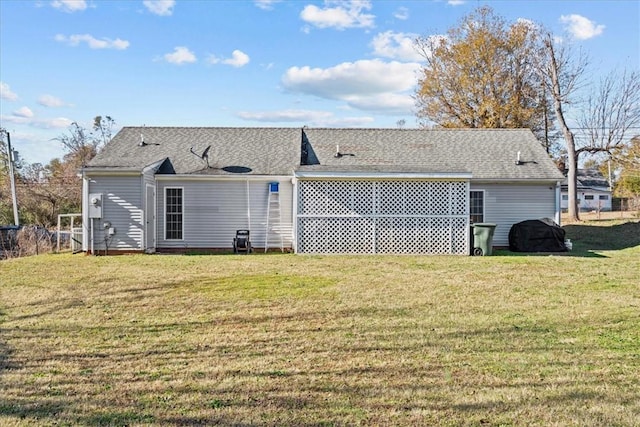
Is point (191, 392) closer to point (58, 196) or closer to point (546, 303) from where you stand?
point (546, 303)

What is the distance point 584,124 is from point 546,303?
25.6 metres

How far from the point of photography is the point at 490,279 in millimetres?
9906

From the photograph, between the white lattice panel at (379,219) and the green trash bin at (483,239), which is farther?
the green trash bin at (483,239)

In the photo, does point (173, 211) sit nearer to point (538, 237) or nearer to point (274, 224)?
point (274, 224)

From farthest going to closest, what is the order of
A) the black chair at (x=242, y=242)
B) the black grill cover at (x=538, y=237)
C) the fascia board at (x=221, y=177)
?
1. the fascia board at (x=221, y=177)
2. the black grill cover at (x=538, y=237)
3. the black chair at (x=242, y=242)

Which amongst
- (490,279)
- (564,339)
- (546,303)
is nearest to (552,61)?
(490,279)

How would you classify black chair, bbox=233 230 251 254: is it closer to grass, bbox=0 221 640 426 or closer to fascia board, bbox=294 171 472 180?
fascia board, bbox=294 171 472 180

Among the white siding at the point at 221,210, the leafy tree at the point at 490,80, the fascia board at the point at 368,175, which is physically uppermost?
the leafy tree at the point at 490,80

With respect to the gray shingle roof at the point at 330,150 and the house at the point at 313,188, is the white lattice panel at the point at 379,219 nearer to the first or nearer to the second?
the house at the point at 313,188

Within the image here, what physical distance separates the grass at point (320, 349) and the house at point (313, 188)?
4.30 meters

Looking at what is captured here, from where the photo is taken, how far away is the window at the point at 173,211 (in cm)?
1596

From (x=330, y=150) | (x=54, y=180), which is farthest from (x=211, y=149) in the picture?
(x=54, y=180)

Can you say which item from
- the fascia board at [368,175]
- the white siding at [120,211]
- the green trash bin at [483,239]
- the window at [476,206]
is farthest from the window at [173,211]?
the window at [476,206]

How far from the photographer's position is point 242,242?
15.6 metres
